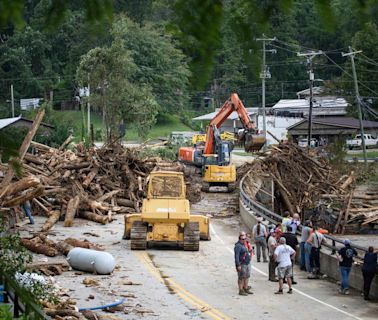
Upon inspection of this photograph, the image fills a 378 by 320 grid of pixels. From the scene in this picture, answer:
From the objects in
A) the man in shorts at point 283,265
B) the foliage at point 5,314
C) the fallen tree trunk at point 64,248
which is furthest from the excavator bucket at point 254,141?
the foliage at point 5,314

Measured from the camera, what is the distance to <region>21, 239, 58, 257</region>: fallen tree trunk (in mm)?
26148

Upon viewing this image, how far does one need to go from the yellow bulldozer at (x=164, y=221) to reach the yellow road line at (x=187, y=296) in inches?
57.1

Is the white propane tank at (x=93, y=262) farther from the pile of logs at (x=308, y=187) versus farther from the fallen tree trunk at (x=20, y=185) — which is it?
the pile of logs at (x=308, y=187)

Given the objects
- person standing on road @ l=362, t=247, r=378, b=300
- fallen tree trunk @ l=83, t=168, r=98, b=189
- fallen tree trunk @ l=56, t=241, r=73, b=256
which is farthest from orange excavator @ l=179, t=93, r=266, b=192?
person standing on road @ l=362, t=247, r=378, b=300

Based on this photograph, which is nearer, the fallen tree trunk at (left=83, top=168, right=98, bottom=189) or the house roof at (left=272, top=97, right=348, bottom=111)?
the fallen tree trunk at (left=83, top=168, right=98, bottom=189)

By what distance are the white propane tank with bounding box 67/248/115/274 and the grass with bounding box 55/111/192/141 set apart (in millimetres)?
46887

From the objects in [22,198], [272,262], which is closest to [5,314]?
[272,262]

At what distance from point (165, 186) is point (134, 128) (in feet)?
144

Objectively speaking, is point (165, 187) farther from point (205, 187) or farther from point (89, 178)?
point (205, 187)

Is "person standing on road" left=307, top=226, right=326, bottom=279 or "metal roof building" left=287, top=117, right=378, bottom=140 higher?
"metal roof building" left=287, top=117, right=378, bottom=140

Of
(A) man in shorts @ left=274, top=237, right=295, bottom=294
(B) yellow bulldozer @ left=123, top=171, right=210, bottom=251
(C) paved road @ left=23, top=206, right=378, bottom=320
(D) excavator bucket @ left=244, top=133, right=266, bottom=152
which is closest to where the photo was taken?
(C) paved road @ left=23, top=206, right=378, bottom=320

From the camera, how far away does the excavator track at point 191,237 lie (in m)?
27.0

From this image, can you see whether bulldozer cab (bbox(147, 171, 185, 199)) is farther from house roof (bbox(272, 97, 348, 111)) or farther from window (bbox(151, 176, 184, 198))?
house roof (bbox(272, 97, 348, 111))

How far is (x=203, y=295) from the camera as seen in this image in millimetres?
20703
